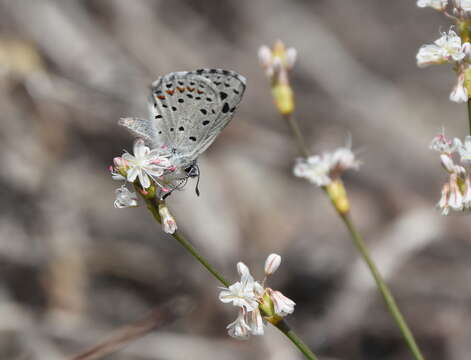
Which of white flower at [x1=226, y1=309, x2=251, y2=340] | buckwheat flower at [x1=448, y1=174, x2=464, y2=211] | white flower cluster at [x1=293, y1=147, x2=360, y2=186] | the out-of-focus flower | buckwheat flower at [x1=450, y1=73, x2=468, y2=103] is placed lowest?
white flower at [x1=226, y1=309, x2=251, y2=340]

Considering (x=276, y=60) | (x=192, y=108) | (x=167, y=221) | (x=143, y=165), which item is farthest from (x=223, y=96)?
(x=276, y=60)

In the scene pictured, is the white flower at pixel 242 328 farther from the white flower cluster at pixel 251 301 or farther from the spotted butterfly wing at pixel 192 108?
the spotted butterfly wing at pixel 192 108

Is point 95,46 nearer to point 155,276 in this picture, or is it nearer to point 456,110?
point 155,276

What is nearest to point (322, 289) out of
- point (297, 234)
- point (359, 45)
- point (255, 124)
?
point (297, 234)

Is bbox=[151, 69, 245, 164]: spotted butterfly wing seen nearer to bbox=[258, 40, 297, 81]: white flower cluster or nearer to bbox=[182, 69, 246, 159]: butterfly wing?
bbox=[182, 69, 246, 159]: butterfly wing

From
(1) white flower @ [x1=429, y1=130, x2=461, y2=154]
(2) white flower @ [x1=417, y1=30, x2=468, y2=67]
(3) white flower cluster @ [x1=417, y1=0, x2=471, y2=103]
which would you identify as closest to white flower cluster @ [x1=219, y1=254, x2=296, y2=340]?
(1) white flower @ [x1=429, y1=130, x2=461, y2=154]

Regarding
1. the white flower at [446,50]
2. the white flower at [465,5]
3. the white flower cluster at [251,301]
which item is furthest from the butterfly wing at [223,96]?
the white flower at [465,5]
